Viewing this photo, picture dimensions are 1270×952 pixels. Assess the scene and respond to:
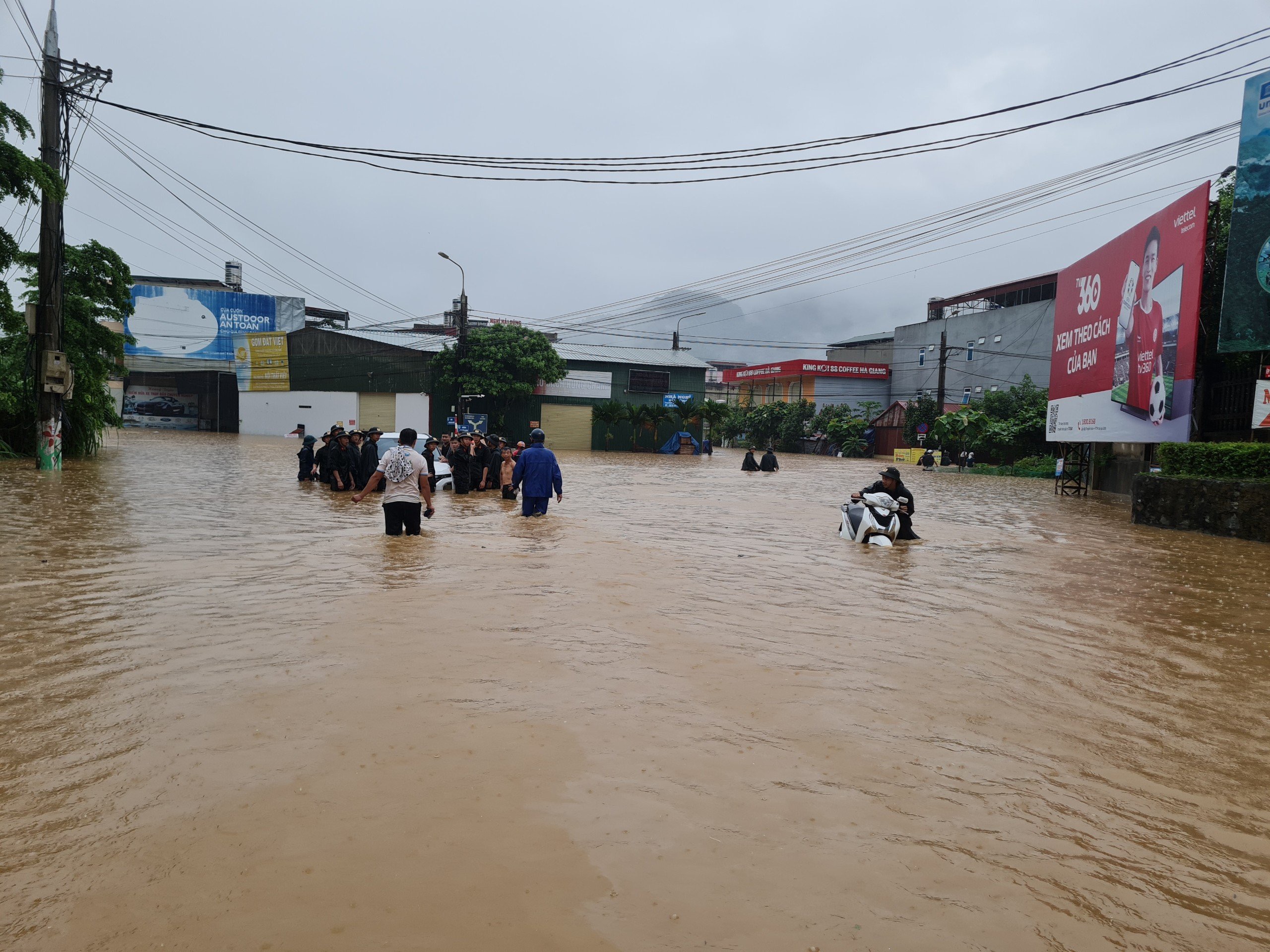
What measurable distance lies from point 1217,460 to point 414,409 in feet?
140

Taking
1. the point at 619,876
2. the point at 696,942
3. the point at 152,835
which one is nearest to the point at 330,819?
the point at 152,835

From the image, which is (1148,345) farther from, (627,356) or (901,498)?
(627,356)

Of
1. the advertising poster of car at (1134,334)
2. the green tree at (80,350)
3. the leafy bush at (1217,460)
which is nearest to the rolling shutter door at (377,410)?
the green tree at (80,350)

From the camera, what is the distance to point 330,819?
3.50 meters

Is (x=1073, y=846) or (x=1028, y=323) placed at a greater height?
(x=1028, y=323)

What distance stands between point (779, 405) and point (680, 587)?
56.8 meters

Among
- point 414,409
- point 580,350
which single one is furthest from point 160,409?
point 580,350

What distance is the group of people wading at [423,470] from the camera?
1052 centimetres

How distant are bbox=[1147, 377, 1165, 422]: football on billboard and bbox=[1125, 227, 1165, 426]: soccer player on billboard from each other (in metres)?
0.01

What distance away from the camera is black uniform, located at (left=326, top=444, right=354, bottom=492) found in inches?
682

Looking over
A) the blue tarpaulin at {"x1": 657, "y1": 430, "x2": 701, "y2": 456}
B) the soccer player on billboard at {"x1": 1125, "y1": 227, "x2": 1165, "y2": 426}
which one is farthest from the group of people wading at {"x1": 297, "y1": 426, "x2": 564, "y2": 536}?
the blue tarpaulin at {"x1": 657, "y1": 430, "x2": 701, "y2": 456}

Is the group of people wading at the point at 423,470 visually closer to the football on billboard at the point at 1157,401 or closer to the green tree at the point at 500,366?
the football on billboard at the point at 1157,401

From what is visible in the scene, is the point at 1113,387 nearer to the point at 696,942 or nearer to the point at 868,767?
the point at 868,767

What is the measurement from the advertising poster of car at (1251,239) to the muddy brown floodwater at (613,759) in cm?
856
